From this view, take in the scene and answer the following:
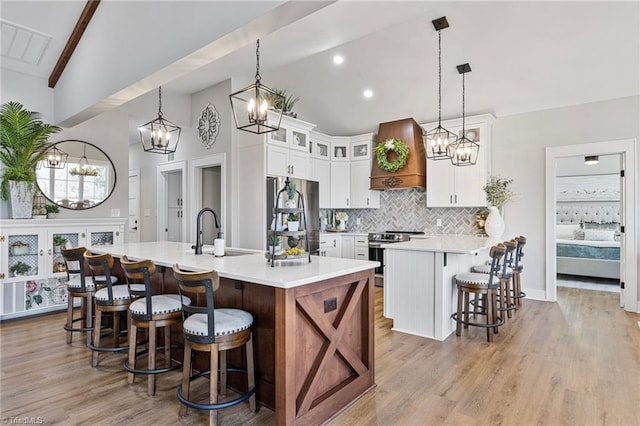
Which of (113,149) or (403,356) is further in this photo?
(113,149)

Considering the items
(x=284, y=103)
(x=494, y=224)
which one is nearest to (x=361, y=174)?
(x=494, y=224)

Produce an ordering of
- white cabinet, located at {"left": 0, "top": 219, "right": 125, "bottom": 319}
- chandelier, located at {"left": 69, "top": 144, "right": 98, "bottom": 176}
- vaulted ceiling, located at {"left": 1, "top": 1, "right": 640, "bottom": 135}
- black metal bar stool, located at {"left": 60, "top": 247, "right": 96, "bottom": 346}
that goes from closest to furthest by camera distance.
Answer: vaulted ceiling, located at {"left": 1, "top": 1, "right": 640, "bottom": 135}, black metal bar stool, located at {"left": 60, "top": 247, "right": 96, "bottom": 346}, white cabinet, located at {"left": 0, "top": 219, "right": 125, "bottom": 319}, chandelier, located at {"left": 69, "top": 144, "right": 98, "bottom": 176}

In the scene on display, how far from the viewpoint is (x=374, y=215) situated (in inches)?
272

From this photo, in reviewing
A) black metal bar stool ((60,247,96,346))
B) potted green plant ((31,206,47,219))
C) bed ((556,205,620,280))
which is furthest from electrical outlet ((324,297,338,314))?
bed ((556,205,620,280))

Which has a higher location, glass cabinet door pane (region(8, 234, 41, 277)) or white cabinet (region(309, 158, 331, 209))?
white cabinet (region(309, 158, 331, 209))

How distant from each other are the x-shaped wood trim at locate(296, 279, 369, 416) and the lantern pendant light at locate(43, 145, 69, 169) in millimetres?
4379

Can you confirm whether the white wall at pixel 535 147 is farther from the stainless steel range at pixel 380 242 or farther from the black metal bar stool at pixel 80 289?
the black metal bar stool at pixel 80 289

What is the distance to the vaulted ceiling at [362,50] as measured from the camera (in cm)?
294

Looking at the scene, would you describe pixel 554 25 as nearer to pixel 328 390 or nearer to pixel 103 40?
pixel 328 390

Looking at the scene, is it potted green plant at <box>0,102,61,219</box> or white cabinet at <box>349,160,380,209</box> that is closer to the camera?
potted green plant at <box>0,102,61,219</box>

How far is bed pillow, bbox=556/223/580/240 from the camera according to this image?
24.6ft

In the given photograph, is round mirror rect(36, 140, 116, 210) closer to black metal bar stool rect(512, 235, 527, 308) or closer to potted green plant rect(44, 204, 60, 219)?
potted green plant rect(44, 204, 60, 219)

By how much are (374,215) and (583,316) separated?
360cm

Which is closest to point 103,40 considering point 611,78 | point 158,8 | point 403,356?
point 158,8
